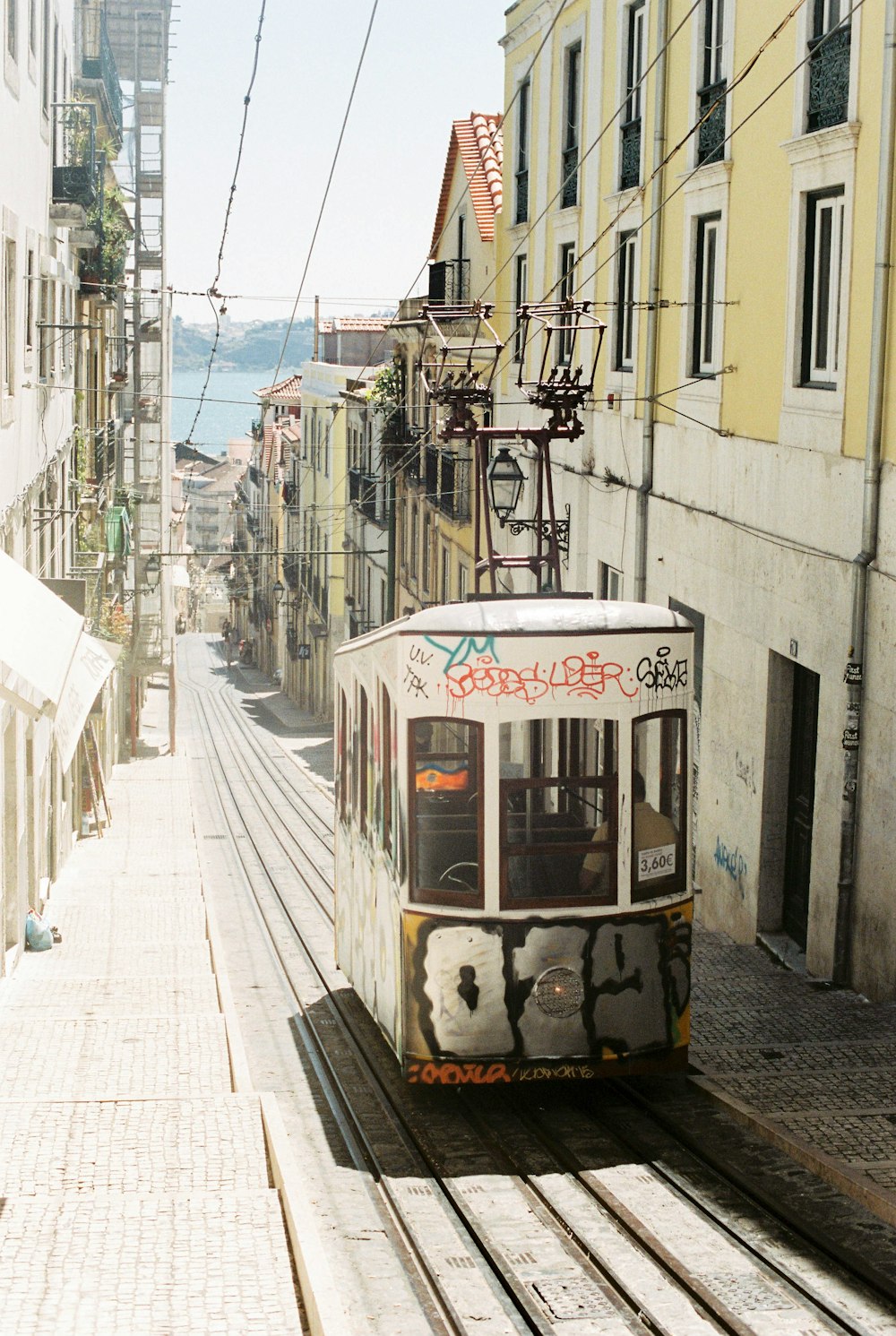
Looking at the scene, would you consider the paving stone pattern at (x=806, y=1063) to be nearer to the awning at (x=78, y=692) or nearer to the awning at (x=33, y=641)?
the awning at (x=33, y=641)

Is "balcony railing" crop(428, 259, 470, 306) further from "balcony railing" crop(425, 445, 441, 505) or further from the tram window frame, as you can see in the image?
the tram window frame

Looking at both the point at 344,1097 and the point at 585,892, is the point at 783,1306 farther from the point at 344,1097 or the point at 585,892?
the point at 344,1097

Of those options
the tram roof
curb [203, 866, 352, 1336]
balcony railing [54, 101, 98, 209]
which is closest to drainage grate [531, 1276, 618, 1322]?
curb [203, 866, 352, 1336]

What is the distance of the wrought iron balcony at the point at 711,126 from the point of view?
15.8 m

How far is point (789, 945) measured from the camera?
14062 millimetres

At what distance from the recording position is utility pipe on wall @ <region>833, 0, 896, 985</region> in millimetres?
11602

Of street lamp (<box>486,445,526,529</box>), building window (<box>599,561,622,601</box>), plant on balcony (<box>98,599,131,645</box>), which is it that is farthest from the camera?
plant on balcony (<box>98,599,131,645</box>)

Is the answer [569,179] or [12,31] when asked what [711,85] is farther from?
[12,31]

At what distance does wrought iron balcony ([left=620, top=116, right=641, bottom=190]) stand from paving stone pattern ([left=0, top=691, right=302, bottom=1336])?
1000cm

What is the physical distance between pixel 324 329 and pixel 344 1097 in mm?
48553

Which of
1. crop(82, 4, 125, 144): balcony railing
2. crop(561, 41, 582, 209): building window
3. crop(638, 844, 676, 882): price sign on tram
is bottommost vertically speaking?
crop(638, 844, 676, 882): price sign on tram

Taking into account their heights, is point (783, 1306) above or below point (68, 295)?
below

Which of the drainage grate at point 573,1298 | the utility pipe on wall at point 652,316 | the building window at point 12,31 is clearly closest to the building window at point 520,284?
the utility pipe on wall at point 652,316

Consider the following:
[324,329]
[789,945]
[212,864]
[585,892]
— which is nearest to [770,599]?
[789,945]
